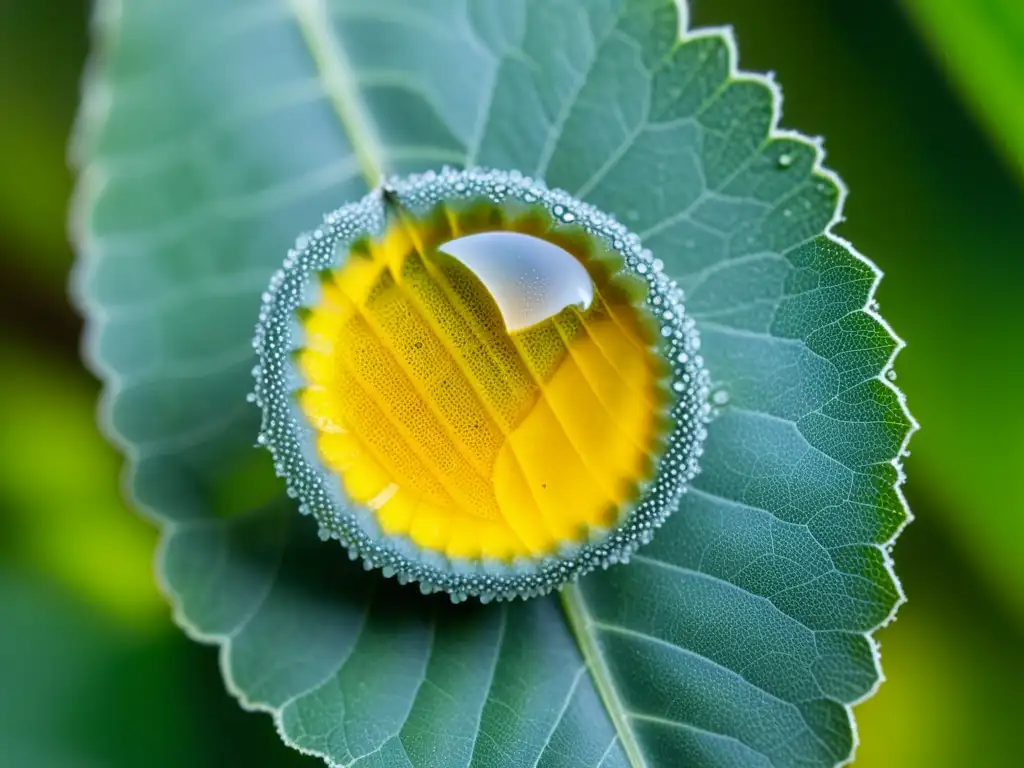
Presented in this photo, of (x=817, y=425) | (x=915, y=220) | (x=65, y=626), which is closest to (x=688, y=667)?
(x=817, y=425)

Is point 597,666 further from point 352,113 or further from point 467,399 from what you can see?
point 352,113

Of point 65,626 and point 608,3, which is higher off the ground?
point 608,3

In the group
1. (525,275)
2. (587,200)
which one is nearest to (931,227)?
(587,200)

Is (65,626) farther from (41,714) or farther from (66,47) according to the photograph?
(66,47)

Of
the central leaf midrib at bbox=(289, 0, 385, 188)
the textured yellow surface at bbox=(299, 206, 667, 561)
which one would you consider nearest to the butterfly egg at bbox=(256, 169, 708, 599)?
the textured yellow surface at bbox=(299, 206, 667, 561)

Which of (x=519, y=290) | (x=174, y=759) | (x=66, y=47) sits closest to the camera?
(x=519, y=290)

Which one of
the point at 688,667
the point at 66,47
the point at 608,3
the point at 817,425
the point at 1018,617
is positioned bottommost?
the point at 1018,617

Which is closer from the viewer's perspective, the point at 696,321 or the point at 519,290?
the point at 519,290

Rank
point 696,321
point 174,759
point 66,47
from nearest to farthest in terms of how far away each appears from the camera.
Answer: point 696,321 < point 174,759 < point 66,47
